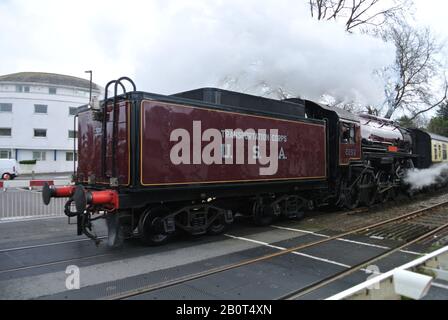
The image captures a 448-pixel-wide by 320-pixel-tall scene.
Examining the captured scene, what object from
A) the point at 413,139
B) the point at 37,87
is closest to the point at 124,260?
the point at 413,139

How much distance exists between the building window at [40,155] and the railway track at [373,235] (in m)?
36.5

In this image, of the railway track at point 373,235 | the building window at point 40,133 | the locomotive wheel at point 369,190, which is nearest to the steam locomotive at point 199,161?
the locomotive wheel at point 369,190

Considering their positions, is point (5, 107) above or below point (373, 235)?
above

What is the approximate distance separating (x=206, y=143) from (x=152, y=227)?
180cm

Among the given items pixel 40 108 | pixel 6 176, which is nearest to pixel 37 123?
pixel 40 108

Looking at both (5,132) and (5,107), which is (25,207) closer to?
(5,132)

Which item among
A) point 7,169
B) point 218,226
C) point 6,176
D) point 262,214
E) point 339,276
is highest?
point 7,169

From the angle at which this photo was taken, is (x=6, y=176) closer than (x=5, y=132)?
Yes

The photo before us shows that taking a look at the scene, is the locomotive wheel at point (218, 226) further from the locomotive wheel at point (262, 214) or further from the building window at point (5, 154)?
the building window at point (5, 154)

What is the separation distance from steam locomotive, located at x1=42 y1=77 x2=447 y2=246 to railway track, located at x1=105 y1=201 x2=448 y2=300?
1742 millimetres

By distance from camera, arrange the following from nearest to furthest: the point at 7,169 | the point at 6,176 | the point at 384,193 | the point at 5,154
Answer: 1. the point at 384,193
2. the point at 6,176
3. the point at 7,169
4. the point at 5,154

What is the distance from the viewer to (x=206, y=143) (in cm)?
718

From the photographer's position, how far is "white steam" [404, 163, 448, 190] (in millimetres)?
14978

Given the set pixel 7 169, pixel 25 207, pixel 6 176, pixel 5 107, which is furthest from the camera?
pixel 5 107
